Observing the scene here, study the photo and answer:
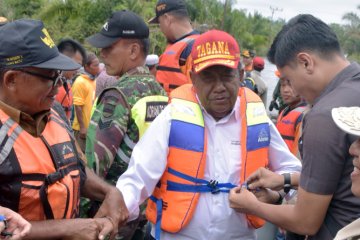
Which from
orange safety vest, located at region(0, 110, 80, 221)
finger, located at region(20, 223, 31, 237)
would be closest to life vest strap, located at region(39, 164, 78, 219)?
orange safety vest, located at region(0, 110, 80, 221)

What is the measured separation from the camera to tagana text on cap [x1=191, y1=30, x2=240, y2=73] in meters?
2.42

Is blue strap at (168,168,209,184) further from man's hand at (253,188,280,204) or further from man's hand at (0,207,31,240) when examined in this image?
man's hand at (0,207,31,240)

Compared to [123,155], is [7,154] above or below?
above

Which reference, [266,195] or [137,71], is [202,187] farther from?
[137,71]

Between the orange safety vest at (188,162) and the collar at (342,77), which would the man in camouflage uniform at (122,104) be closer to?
the orange safety vest at (188,162)

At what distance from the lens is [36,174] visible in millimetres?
1979

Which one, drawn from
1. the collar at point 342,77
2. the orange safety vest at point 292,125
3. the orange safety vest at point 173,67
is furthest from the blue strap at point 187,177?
the orange safety vest at point 173,67

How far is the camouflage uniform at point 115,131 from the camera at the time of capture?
282cm

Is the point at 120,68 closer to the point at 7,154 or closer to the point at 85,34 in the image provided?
the point at 7,154

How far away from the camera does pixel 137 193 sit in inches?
95.5

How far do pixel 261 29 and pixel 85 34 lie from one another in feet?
134

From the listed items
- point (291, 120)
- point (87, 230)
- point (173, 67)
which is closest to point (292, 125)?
point (291, 120)

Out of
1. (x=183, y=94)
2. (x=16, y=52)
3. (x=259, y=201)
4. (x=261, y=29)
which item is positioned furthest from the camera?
(x=261, y=29)

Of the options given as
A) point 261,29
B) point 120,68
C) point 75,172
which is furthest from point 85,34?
point 261,29
